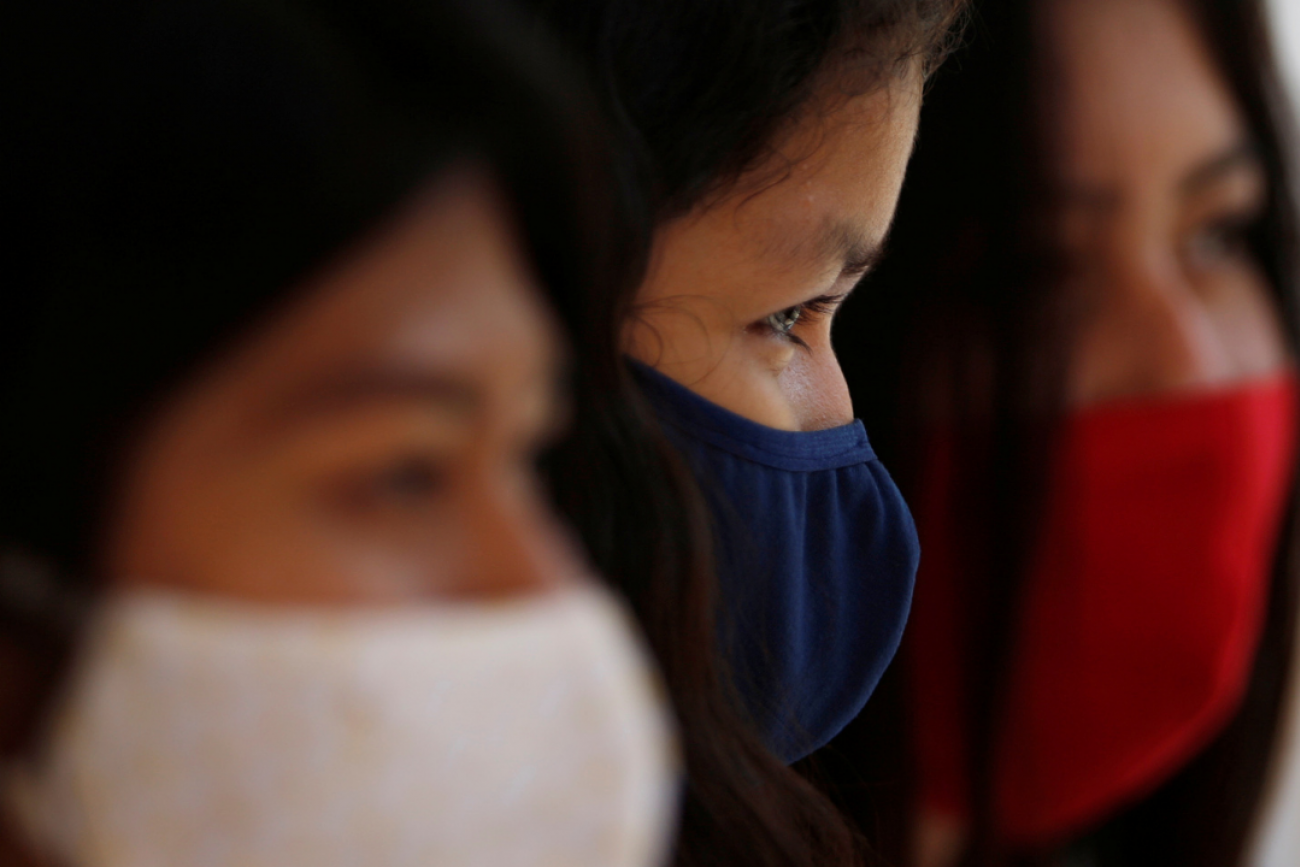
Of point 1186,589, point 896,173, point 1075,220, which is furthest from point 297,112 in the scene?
point 1186,589

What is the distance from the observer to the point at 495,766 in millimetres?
497

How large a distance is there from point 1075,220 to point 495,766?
3.03 ft

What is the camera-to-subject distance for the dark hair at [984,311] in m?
1.20

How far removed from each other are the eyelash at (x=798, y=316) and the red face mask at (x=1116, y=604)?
1.35 ft

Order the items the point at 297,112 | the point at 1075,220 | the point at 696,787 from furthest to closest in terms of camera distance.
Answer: the point at 1075,220 → the point at 696,787 → the point at 297,112

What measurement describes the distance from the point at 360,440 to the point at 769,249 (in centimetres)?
41

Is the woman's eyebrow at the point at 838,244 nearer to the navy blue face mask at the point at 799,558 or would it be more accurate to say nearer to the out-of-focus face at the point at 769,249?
the out-of-focus face at the point at 769,249

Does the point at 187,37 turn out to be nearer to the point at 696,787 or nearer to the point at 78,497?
the point at 78,497

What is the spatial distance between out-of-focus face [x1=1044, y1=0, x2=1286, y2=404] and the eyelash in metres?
0.42

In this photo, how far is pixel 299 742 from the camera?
473 mm

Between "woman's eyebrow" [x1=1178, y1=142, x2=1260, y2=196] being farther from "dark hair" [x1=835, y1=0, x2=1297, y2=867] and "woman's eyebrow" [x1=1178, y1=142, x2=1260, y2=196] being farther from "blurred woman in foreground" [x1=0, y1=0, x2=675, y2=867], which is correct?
"blurred woman in foreground" [x1=0, y1=0, x2=675, y2=867]

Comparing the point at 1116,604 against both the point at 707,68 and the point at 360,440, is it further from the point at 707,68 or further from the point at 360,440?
the point at 360,440

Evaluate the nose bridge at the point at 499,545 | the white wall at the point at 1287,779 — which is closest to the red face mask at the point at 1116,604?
the white wall at the point at 1287,779

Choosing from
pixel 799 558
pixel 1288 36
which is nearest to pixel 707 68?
pixel 799 558
